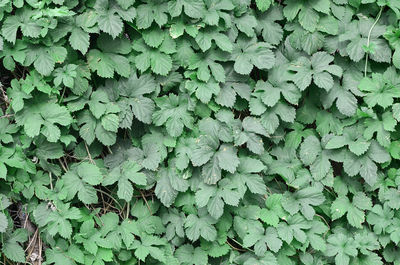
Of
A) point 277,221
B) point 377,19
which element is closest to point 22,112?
point 277,221

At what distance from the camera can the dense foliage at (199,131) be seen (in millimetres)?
2863

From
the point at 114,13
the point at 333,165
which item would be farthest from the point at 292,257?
the point at 114,13

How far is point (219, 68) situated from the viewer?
3000mm

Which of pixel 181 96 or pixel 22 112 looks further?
pixel 181 96

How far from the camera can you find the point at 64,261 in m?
2.88

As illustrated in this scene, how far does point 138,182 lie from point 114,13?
1.00 meters

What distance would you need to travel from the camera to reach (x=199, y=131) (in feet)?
10.00

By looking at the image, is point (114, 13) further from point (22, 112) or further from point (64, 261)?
point (64, 261)

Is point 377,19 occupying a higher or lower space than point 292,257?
higher

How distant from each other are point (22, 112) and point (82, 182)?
1.77 ft

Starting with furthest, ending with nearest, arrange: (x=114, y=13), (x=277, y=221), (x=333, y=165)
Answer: (x=333, y=165) < (x=277, y=221) < (x=114, y=13)

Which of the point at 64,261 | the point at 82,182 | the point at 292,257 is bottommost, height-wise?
the point at 292,257

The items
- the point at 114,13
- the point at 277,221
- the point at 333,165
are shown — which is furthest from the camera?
the point at 333,165

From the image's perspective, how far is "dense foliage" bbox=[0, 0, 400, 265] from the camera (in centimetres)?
286
